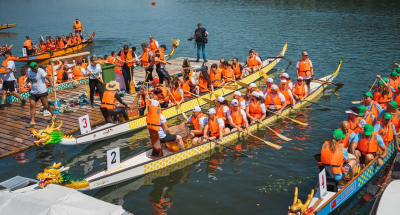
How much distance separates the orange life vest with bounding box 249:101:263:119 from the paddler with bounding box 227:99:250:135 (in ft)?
3.14

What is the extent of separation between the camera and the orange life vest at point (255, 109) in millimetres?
15789

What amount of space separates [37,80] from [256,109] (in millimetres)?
8447

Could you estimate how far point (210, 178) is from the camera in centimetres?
1305

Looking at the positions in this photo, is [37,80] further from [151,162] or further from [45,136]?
[151,162]

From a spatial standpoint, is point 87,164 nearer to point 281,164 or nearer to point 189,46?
point 281,164

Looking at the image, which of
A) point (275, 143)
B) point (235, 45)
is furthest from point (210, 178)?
point (235, 45)

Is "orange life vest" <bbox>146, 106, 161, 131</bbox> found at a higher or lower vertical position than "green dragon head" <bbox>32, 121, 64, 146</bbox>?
higher

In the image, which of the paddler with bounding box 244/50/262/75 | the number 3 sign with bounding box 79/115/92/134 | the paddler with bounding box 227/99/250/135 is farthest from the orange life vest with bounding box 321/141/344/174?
the paddler with bounding box 244/50/262/75

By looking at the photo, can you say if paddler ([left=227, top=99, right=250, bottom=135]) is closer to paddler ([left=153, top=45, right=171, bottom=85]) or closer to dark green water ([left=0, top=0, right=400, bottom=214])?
dark green water ([left=0, top=0, right=400, bottom=214])

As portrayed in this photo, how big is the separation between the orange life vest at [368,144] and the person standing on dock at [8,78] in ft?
47.3

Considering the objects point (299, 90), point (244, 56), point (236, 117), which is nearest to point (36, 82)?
point (236, 117)

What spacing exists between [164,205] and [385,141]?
22.5 feet

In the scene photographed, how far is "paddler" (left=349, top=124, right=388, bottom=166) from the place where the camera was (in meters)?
11.5

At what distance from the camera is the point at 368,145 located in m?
11.7
